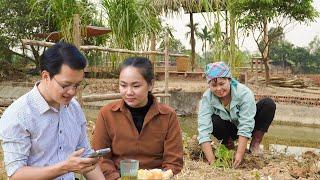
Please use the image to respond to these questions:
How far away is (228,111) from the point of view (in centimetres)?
368

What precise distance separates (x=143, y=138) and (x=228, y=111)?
1.44 meters

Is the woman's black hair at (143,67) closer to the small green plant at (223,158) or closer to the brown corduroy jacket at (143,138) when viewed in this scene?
the brown corduroy jacket at (143,138)

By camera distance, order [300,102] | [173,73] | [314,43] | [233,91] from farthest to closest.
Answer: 1. [314,43]
2. [173,73]
3. [300,102]
4. [233,91]

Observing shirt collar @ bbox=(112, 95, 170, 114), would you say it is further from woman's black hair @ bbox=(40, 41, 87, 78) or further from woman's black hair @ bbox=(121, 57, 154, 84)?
woman's black hair @ bbox=(40, 41, 87, 78)

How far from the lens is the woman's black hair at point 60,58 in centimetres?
179

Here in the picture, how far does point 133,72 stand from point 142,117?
0.27 meters

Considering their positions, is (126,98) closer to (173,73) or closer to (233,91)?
(233,91)

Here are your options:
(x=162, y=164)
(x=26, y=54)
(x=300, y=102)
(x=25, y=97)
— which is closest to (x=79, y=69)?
(x=25, y=97)

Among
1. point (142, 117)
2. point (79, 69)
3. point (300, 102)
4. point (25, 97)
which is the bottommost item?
point (300, 102)

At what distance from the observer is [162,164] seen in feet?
7.97

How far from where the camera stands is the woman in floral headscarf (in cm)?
A: 347

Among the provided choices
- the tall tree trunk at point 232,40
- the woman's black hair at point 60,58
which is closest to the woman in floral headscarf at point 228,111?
the woman's black hair at point 60,58

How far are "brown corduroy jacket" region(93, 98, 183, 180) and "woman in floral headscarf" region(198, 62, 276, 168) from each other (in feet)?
3.56

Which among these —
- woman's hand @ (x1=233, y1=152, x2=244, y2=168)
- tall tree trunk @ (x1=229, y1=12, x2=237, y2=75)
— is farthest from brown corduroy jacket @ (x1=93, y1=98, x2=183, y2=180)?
tall tree trunk @ (x1=229, y1=12, x2=237, y2=75)
